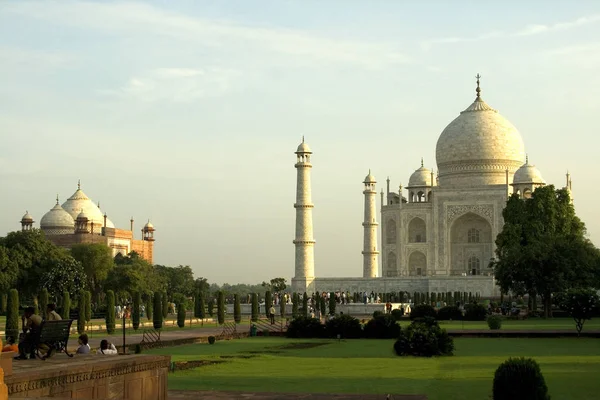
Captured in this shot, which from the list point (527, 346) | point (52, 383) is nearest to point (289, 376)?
point (52, 383)

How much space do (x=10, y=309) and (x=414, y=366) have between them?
1290 cm

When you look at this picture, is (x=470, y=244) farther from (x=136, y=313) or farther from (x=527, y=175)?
(x=136, y=313)

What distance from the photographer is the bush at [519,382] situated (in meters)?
9.36

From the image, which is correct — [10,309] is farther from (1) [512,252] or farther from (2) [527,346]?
(1) [512,252]

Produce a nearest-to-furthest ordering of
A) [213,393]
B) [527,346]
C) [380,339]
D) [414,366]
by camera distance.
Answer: [213,393], [414,366], [527,346], [380,339]

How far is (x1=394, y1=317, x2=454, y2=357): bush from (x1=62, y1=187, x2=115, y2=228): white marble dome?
6277 centimetres

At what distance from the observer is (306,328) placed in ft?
83.4

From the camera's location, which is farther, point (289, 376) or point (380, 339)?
point (380, 339)

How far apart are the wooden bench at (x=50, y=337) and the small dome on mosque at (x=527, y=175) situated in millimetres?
46783

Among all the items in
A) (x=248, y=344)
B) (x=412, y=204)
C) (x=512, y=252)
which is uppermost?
(x=412, y=204)

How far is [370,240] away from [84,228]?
26.1 meters

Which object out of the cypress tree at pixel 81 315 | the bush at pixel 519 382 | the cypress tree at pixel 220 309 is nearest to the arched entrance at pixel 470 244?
the cypress tree at pixel 220 309

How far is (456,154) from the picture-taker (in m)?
57.6

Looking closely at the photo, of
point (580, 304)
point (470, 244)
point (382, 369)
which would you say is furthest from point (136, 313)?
point (470, 244)
